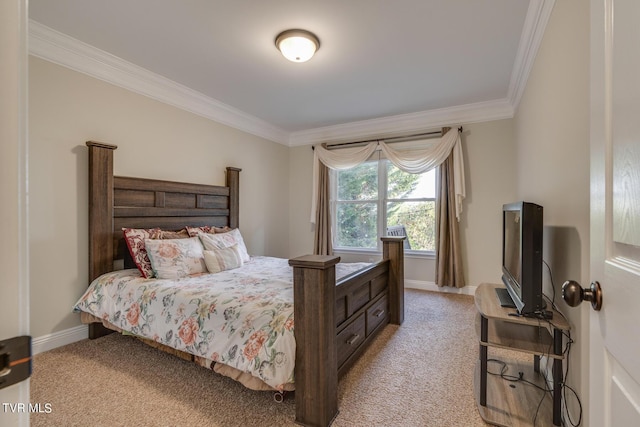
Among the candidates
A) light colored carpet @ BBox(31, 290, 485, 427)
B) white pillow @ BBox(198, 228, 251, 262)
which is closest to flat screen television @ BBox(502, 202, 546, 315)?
light colored carpet @ BBox(31, 290, 485, 427)

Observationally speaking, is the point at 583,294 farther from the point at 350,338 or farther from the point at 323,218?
the point at 323,218

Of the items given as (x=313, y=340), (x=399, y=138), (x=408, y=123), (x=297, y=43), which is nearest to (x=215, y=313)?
(x=313, y=340)

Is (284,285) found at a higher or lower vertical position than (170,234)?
lower

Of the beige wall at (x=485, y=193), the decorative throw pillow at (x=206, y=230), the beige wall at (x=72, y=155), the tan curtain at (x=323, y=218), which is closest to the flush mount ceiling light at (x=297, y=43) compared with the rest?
the beige wall at (x=72, y=155)

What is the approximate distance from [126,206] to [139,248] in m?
0.53

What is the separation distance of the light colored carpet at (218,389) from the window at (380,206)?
79.9 inches

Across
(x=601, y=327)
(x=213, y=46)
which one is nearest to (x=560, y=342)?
(x=601, y=327)

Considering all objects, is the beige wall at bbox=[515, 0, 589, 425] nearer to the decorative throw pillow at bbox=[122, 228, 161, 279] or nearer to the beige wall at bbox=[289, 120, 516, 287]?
the beige wall at bbox=[289, 120, 516, 287]

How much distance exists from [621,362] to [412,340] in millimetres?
2160

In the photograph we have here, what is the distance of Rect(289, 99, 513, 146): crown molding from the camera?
12.6 ft

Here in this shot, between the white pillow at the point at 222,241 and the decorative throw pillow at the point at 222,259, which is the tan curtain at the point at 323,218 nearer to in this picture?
the white pillow at the point at 222,241

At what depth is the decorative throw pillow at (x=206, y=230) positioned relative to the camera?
3.22m

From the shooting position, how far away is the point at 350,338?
2086mm

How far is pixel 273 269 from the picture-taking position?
9.67ft
